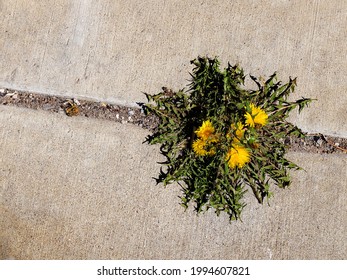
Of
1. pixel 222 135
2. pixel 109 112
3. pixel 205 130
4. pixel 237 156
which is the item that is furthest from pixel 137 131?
pixel 237 156

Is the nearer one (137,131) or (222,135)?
(222,135)

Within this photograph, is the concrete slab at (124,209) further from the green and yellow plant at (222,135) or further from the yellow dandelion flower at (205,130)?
the yellow dandelion flower at (205,130)

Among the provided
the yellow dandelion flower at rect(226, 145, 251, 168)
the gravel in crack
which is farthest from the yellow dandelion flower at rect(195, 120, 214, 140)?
the gravel in crack

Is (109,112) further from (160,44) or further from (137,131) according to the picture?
(160,44)
